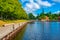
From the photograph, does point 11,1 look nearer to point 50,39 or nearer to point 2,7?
point 2,7

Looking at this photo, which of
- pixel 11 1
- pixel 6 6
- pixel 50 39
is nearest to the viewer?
pixel 50 39

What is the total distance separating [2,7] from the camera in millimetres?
53250

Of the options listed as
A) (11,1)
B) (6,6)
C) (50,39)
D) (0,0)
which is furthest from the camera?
(11,1)

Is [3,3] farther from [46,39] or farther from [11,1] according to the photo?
[46,39]

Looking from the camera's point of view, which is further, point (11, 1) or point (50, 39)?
point (11, 1)

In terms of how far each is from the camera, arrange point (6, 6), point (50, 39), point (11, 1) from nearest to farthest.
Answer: point (50, 39) < point (6, 6) < point (11, 1)

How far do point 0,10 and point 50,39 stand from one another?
1214 inches

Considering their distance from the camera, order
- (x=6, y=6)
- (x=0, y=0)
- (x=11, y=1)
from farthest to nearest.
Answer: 1. (x=11, y=1)
2. (x=6, y=6)
3. (x=0, y=0)

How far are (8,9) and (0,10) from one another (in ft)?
13.9

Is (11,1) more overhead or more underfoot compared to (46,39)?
more overhead

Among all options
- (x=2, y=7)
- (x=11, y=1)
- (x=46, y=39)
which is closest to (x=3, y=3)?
(x=2, y=7)

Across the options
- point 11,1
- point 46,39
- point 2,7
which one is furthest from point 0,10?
point 46,39

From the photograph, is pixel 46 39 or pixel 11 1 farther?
pixel 11 1

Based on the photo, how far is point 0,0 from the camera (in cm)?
5200
